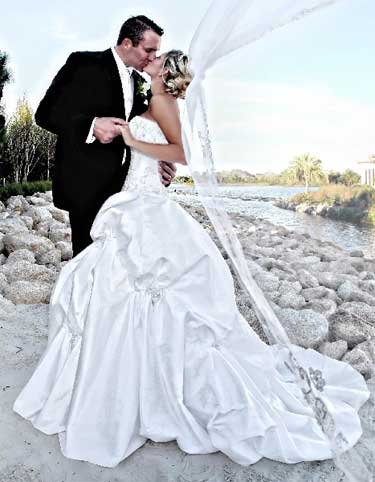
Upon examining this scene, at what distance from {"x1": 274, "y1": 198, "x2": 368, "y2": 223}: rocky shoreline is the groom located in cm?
87

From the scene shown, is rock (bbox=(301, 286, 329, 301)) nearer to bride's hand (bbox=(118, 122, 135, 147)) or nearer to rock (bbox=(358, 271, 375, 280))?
rock (bbox=(358, 271, 375, 280))

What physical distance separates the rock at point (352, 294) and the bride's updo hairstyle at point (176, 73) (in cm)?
85

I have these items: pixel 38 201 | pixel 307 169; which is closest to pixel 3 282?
pixel 307 169

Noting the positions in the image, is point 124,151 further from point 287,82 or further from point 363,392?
point 363,392

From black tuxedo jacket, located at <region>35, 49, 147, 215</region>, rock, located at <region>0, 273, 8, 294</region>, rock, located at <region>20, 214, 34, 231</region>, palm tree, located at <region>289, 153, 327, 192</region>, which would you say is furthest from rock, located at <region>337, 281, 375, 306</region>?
rock, located at <region>20, 214, 34, 231</region>

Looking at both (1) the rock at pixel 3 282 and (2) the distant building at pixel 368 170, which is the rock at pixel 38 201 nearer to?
(1) the rock at pixel 3 282

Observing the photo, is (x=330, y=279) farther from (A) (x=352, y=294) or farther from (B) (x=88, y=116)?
(B) (x=88, y=116)

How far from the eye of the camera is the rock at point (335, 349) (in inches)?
63.6

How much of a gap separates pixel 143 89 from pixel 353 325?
134 centimetres

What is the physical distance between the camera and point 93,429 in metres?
2.07

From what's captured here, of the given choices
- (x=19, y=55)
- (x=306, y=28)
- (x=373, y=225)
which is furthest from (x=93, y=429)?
(x=19, y=55)

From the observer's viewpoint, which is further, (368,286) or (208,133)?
(208,133)

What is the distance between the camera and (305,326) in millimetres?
1595

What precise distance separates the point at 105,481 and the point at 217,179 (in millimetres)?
943
